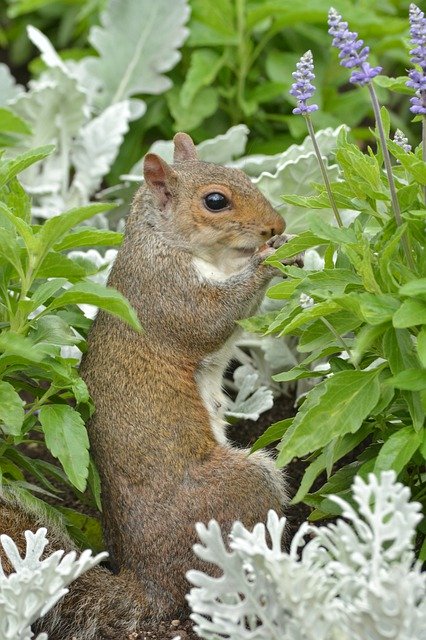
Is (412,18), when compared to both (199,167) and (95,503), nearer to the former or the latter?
(199,167)

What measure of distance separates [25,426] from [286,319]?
987 mm

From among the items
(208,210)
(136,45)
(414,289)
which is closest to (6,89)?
(136,45)

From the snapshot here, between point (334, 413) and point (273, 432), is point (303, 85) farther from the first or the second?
point (273, 432)

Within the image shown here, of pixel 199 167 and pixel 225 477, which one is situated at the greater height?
pixel 199 167

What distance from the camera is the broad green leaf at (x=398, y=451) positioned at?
3299mm

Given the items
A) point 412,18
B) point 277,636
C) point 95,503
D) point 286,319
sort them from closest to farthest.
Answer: point 277,636
point 412,18
point 286,319
point 95,503

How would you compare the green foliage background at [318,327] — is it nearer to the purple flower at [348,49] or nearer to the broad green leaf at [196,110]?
the purple flower at [348,49]

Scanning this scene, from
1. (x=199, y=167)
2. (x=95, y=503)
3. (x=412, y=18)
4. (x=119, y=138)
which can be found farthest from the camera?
(x=119, y=138)

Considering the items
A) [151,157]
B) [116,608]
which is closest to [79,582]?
[116,608]

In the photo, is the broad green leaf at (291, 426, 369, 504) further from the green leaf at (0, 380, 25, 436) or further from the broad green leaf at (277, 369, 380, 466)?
the green leaf at (0, 380, 25, 436)

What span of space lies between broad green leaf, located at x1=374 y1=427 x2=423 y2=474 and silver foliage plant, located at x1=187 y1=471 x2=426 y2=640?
0.69 ft

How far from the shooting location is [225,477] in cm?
396

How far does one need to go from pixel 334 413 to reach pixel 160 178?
150 cm

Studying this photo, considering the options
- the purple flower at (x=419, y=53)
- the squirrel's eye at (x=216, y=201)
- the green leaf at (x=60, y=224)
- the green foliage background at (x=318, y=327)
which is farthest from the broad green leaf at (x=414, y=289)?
the squirrel's eye at (x=216, y=201)
